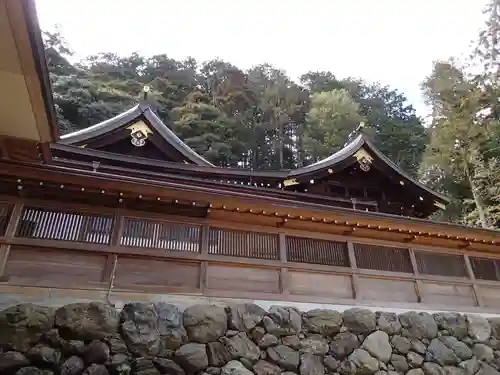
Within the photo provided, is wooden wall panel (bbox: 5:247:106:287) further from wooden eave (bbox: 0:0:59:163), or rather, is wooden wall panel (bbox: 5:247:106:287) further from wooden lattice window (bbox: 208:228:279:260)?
wooden lattice window (bbox: 208:228:279:260)

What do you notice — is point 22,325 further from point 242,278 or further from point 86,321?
point 242,278

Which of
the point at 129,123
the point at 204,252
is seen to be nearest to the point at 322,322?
the point at 204,252

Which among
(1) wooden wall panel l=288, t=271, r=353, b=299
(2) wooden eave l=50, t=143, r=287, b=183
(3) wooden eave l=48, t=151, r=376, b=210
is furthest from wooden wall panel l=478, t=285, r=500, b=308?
(2) wooden eave l=50, t=143, r=287, b=183

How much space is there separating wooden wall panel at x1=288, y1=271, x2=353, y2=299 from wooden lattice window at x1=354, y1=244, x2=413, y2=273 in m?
0.59

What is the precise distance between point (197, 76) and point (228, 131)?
9.61 metres

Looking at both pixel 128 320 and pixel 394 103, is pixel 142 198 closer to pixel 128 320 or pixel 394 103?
pixel 128 320

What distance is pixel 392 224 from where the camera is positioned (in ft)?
26.4

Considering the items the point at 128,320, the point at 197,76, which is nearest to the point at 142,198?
the point at 128,320

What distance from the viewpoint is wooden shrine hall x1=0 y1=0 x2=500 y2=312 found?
19.1 ft

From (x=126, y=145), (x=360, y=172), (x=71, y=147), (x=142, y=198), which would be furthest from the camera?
(x=360, y=172)

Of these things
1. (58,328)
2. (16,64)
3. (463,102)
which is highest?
(463,102)

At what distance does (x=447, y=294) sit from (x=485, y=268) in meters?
1.49

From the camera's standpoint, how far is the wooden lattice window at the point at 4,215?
6.04m

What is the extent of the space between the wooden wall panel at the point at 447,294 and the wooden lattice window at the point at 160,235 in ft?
16.0
